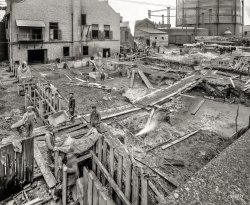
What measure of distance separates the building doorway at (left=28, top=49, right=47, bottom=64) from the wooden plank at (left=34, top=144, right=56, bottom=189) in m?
26.1

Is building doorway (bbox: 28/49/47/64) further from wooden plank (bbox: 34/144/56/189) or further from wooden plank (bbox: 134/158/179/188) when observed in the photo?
wooden plank (bbox: 134/158/179/188)

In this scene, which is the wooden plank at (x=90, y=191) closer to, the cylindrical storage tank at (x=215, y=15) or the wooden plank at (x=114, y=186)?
the wooden plank at (x=114, y=186)

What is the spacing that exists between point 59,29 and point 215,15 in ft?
132

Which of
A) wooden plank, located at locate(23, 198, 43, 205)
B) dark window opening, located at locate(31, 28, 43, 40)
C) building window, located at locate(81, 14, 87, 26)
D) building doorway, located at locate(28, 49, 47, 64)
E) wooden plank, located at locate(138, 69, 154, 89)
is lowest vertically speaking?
wooden plank, located at locate(23, 198, 43, 205)

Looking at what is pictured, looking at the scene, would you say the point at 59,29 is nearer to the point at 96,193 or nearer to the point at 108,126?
the point at 108,126

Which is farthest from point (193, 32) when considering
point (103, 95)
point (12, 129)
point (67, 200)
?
point (67, 200)

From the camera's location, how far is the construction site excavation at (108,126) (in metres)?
4.66

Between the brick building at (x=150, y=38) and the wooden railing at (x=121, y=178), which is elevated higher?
the brick building at (x=150, y=38)

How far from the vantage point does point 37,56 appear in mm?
32312

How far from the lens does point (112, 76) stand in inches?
910

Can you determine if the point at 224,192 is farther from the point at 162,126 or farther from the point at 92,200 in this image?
the point at 162,126

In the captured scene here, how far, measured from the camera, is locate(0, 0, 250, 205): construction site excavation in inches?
183

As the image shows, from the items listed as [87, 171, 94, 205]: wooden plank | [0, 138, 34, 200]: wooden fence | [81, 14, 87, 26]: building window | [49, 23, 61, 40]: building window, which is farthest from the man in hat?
[81, 14, 87, 26]: building window

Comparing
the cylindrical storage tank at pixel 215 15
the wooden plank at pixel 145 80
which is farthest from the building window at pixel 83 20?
Result: the cylindrical storage tank at pixel 215 15
